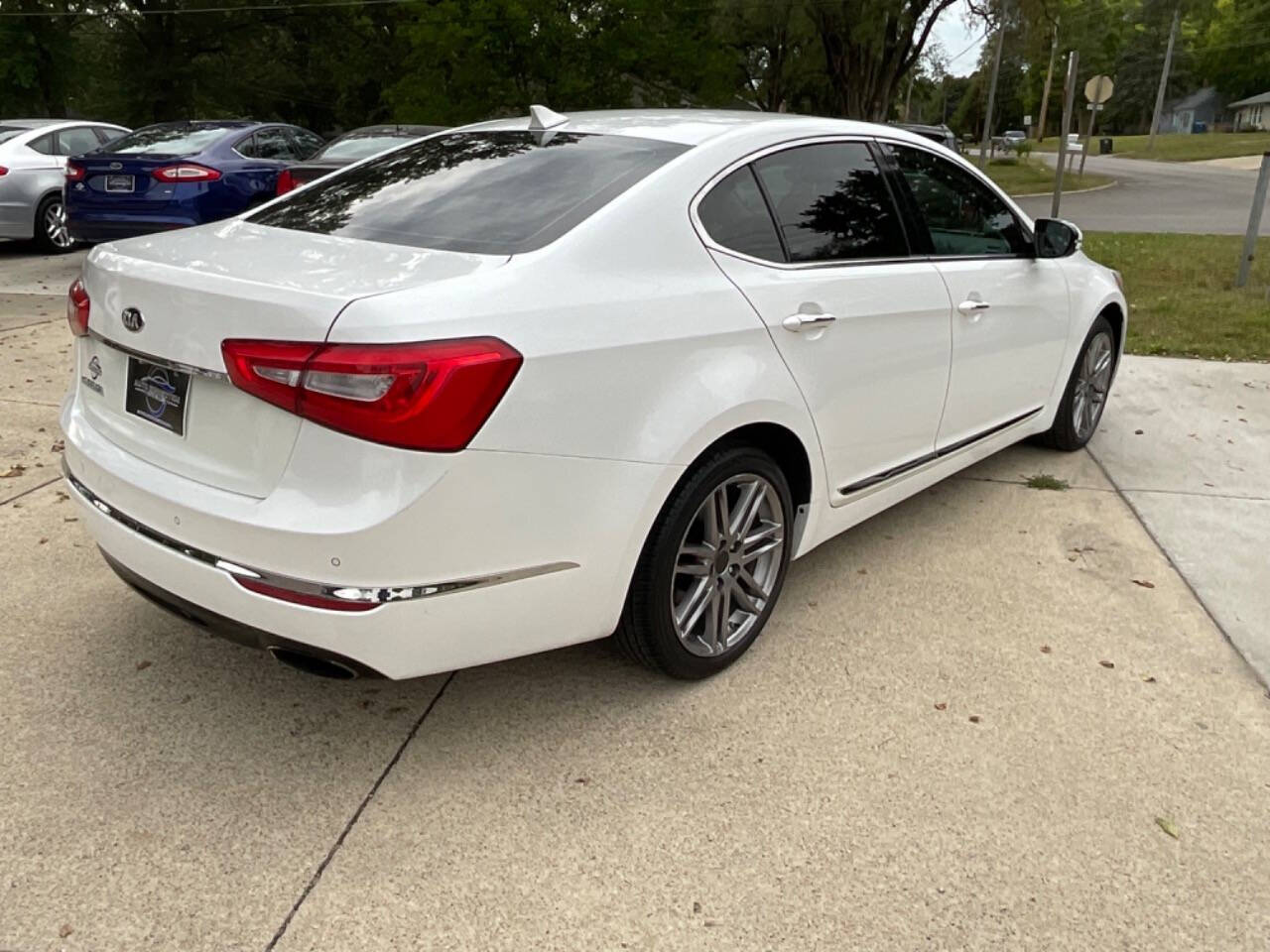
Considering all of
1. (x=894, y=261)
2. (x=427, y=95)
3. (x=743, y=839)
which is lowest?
(x=743, y=839)

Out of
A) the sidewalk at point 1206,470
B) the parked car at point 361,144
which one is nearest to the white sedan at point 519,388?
the sidewalk at point 1206,470

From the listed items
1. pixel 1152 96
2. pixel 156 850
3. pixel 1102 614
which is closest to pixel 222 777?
pixel 156 850

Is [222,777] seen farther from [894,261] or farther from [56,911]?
[894,261]

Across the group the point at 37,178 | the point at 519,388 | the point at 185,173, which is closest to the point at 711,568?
the point at 519,388

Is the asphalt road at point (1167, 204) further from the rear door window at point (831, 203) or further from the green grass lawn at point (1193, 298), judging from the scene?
the rear door window at point (831, 203)

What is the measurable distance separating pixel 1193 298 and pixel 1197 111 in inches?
4220

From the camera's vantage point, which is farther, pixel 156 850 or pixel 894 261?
pixel 894 261

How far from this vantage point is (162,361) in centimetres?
253

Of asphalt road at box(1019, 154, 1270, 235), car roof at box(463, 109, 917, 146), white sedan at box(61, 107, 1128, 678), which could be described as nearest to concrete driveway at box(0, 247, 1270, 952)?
white sedan at box(61, 107, 1128, 678)

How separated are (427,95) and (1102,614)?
2792cm

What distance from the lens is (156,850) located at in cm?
241

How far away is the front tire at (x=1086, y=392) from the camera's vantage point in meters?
5.10

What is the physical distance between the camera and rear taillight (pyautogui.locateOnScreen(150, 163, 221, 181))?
9703mm

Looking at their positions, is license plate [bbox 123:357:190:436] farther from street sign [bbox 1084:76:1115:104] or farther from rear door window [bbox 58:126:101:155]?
street sign [bbox 1084:76:1115:104]
